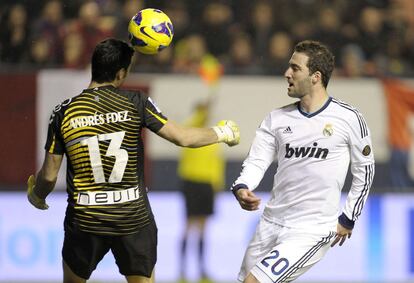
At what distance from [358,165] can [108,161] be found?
1.61 meters

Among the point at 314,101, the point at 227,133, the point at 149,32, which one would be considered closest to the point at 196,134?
the point at 227,133

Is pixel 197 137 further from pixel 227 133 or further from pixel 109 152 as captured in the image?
pixel 109 152


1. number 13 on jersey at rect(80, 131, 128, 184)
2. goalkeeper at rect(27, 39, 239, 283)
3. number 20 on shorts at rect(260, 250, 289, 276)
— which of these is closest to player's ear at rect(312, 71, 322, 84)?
goalkeeper at rect(27, 39, 239, 283)

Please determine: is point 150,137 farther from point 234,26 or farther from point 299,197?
point 299,197

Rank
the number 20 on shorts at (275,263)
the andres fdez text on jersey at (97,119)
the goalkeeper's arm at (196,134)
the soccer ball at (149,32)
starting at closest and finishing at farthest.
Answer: the andres fdez text on jersey at (97,119), the goalkeeper's arm at (196,134), the number 20 on shorts at (275,263), the soccer ball at (149,32)

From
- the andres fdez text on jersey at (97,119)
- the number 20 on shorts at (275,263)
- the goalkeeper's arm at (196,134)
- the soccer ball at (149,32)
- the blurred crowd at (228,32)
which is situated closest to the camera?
the andres fdez text on jersey at (97,119)

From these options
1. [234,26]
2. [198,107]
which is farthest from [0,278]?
[234,26]

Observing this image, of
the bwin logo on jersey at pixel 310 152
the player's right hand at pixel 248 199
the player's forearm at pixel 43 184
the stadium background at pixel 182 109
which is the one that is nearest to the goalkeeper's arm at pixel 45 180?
the player's forearm at pixel 43 184

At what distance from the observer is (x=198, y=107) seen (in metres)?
11.0

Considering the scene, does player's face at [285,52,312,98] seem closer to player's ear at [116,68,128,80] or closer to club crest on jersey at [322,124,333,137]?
club crest on jersey at [322,124,333,137]

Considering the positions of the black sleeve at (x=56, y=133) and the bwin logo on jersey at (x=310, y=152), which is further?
the bwin logo on jersey at (x=310, y=152)

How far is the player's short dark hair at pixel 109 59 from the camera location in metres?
5.84

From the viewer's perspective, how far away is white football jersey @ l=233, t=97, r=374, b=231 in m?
6.25

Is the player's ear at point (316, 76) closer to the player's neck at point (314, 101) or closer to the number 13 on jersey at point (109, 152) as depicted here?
the player's neck at point (314, 101)
